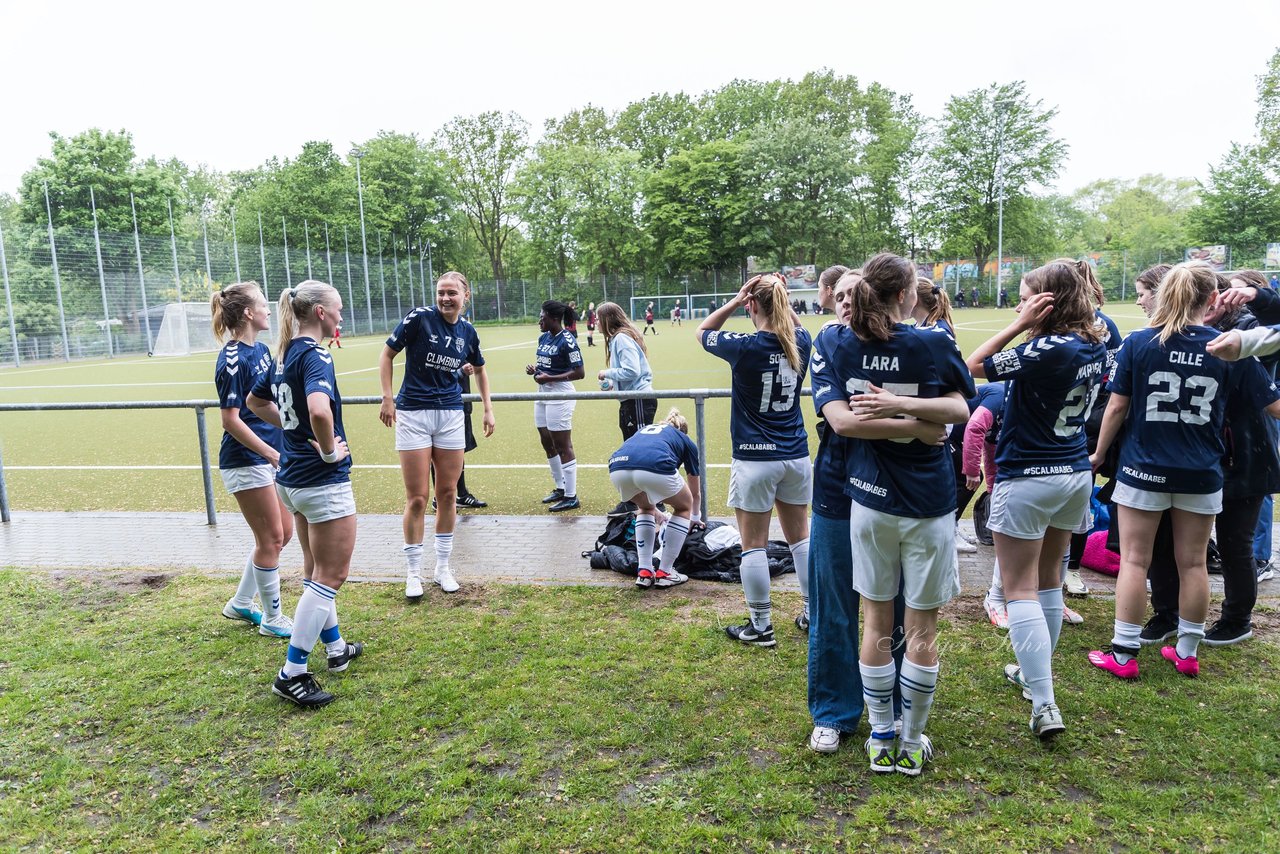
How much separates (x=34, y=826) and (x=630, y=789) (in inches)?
88.2

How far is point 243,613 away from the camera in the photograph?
16.0 feet

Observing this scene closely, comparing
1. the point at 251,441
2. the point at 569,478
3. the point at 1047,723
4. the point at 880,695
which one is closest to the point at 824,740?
the point at 880,695

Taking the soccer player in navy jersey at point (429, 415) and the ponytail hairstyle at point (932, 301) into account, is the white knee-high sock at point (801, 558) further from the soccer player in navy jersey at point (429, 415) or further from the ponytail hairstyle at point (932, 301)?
the soccer player in navy jersey at point (429, 415)

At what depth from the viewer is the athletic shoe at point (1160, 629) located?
426 cm

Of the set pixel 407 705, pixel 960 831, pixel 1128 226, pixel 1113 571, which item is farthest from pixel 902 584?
pixel 1128 226

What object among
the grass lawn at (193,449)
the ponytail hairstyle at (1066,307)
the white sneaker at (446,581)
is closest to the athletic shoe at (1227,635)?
the ponytail hairstyle at (1066,307)

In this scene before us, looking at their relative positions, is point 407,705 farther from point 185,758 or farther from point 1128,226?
point 1128,226

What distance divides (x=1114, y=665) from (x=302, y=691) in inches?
157

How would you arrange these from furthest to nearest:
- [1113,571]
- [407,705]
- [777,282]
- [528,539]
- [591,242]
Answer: [591,242]
[528,539]
[1113,571]
[777,282]
[407,705]

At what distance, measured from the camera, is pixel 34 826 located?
295cm

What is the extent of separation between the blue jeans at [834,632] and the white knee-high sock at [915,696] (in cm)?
20

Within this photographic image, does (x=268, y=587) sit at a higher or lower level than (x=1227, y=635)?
higher

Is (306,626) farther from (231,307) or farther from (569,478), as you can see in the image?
(569,478)

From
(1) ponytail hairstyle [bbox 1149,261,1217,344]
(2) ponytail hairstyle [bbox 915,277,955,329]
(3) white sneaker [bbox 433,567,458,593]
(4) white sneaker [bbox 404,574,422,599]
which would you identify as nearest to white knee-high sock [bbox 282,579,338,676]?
(4) white sneaker [bbox 404,574,422,599]
